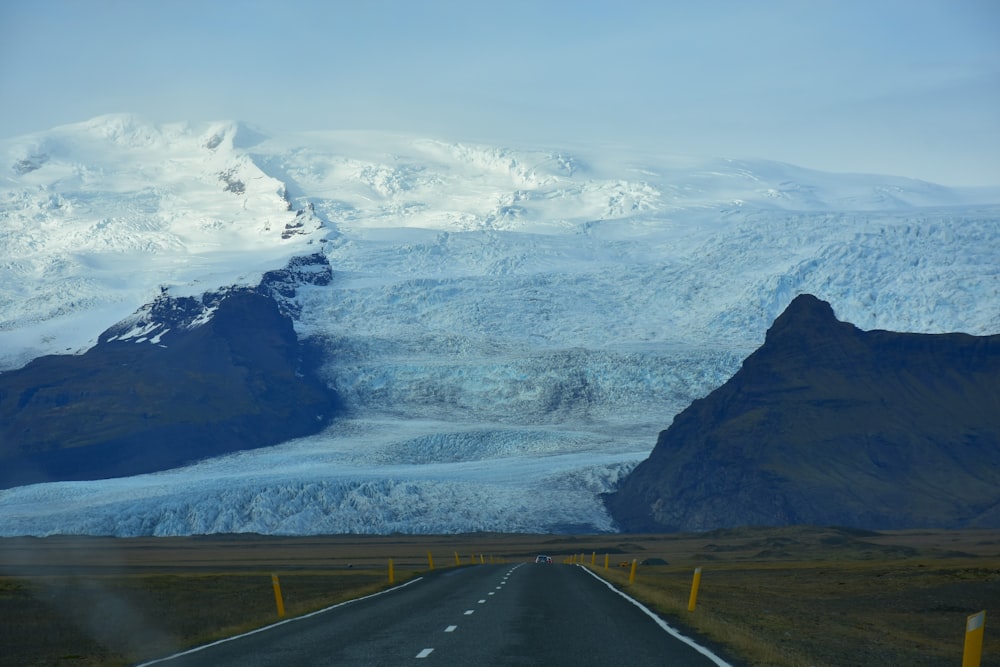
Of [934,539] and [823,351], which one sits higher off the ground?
[823,351]

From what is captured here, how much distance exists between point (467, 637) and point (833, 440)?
127 m

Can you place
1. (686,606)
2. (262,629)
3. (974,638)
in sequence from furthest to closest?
(686,606), (262,629), (974,638)

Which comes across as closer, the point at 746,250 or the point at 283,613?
the point at 283,613

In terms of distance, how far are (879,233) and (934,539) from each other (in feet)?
256

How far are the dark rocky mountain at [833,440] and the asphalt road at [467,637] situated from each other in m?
106

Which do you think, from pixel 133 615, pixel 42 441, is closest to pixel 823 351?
pixel 42 441

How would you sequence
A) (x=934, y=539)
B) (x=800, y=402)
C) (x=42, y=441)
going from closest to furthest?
1. (x=934, y=539)
2. (x=800, y=402)
3. (x=42, y=441)

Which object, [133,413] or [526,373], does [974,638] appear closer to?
[526,373]

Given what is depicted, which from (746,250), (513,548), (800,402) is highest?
(746,250)

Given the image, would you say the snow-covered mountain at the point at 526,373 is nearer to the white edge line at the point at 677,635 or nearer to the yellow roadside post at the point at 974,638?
the white edge line at the point at 677,635

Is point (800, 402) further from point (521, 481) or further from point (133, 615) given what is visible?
point (133, 615)

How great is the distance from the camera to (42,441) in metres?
176

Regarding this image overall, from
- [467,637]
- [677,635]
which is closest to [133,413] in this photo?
[467,637]

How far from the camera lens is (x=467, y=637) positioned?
22531 mm
